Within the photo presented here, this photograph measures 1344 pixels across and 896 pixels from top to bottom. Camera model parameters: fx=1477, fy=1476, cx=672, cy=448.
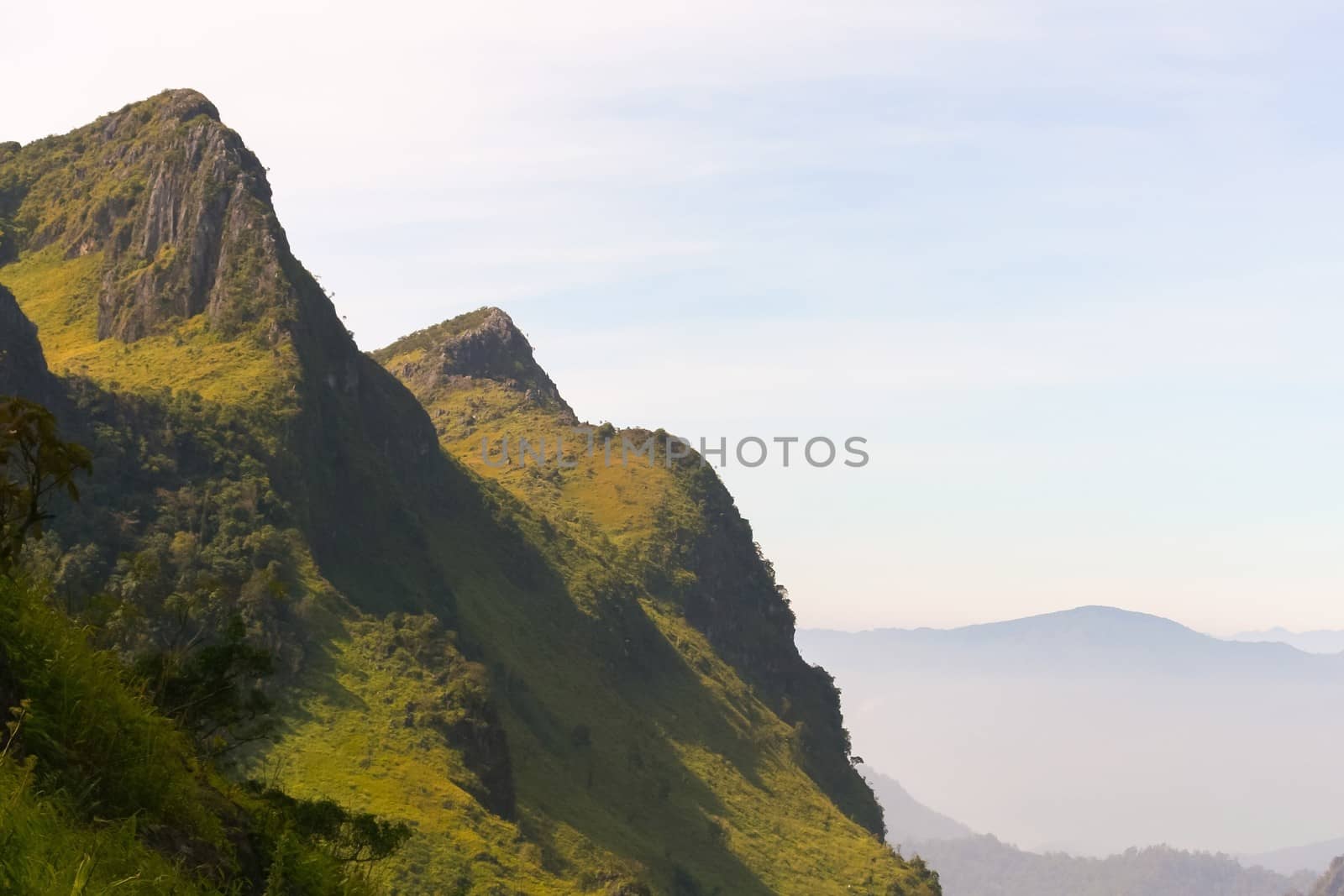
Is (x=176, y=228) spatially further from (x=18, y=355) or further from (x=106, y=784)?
(x=106, y=784)

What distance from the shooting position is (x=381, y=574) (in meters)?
123

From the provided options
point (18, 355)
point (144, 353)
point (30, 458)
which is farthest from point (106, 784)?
point (144, 353)

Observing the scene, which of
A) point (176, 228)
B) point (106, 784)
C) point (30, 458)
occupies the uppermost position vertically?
point (176, 228)

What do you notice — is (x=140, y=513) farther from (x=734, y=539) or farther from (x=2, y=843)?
(x=734, y=539)

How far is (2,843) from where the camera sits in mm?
12391

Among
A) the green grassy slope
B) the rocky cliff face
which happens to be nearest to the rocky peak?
the rocky cliff face

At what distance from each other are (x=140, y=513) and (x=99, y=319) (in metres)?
41.5

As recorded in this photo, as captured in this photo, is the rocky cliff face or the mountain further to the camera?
the mountain

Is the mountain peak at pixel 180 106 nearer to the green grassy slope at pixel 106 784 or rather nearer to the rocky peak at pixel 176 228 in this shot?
the rocky peak at pixel 176 228

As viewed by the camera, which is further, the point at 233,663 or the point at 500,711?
the point at 500,711

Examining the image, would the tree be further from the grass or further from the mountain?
the grass

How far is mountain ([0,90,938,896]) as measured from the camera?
96.9m

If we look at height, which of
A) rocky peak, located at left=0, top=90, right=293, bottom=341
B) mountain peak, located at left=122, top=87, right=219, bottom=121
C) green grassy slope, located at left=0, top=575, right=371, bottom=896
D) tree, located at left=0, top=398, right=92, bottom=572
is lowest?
green grassy slope, located at left=0, top=575, right=371, bottom=896

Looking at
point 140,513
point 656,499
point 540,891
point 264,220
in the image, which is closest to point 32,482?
point 540,891
